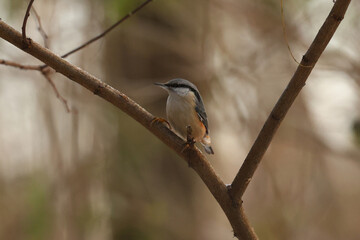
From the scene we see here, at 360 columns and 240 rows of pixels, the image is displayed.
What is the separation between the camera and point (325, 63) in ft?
13.1

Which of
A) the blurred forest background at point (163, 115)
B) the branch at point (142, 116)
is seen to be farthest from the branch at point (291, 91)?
the blurred forest background at point (163, 115)

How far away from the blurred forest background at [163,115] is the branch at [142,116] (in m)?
2.00

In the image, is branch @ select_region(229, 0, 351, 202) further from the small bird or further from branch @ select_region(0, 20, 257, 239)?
the small bird

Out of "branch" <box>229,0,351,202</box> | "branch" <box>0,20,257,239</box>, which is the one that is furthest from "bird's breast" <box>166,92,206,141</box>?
"branch" <box>229,0,351,202</box>

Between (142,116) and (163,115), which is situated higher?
(163,115)

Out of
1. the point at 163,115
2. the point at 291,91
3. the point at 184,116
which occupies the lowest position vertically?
the point at 291,91

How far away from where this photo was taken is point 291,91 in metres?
1.48

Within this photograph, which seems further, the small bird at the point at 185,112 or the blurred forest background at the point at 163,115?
the blurred forest background at the point at 163,115

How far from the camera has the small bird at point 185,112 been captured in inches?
97.3

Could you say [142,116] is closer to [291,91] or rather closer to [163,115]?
[291,91]

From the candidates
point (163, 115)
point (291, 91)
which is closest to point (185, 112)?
point (291, 91)

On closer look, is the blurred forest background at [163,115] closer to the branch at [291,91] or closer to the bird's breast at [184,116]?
the bird's breast at [184,116]

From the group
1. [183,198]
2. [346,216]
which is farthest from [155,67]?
[346,216]

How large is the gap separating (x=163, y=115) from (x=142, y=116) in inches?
114
